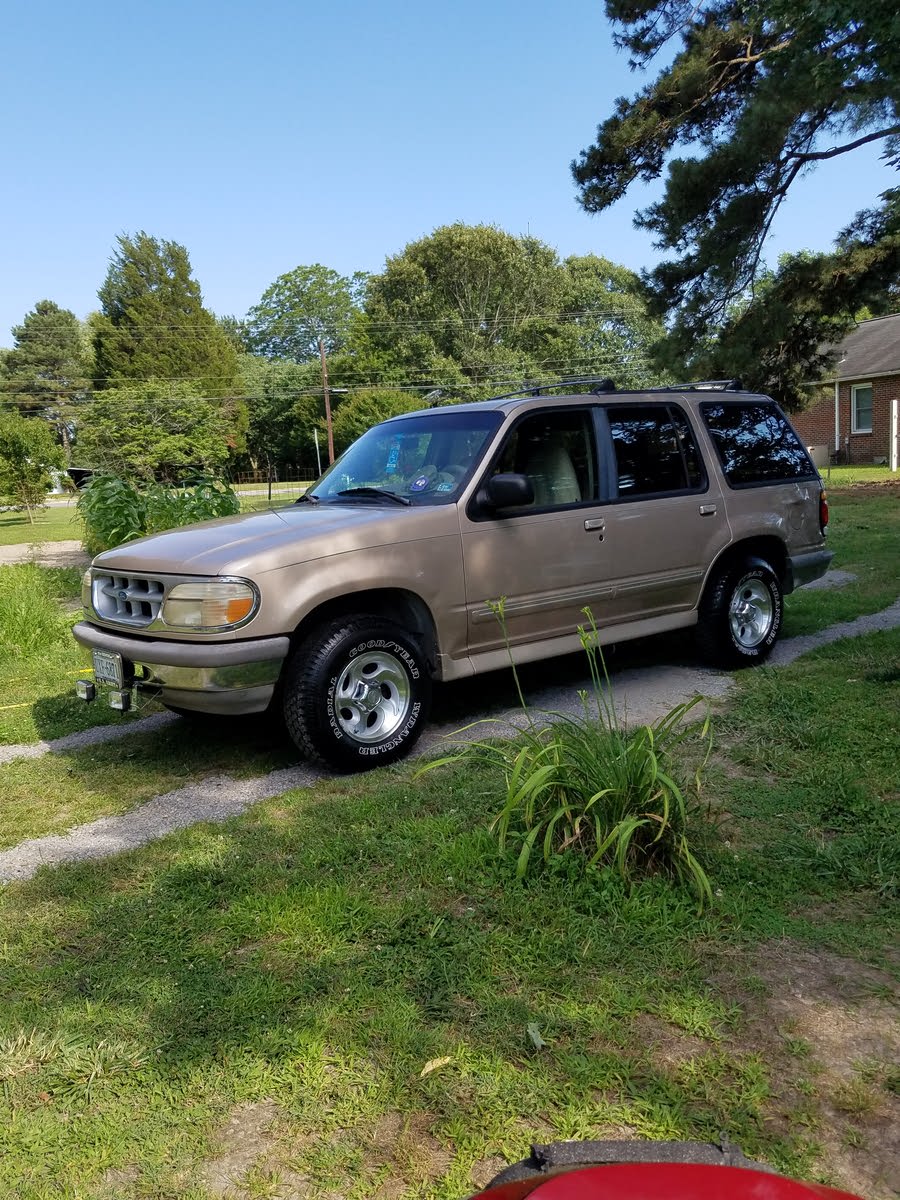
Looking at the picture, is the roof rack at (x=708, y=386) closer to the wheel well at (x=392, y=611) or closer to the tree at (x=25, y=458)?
the wheel well at (x=392, y=611)

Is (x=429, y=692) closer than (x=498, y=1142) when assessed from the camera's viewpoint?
No

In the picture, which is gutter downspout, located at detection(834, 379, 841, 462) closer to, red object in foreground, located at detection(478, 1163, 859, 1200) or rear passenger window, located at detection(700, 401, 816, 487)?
rear passenger window, located at detection(700, 401, 816, 487)

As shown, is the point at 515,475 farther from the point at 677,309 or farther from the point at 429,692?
the point at 677,309

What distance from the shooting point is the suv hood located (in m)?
4.42

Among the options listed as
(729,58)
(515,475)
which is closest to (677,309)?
(729,58)

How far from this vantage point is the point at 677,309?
15.9 meters

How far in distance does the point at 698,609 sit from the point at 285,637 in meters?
3.13

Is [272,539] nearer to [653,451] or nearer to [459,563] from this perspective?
[459,563]

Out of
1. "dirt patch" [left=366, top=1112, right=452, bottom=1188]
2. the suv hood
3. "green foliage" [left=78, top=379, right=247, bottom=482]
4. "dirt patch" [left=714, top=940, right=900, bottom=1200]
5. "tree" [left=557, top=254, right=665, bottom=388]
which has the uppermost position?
"tree" [left=557, top=254, right=665, bottom=388]

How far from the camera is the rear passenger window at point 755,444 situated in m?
6.46

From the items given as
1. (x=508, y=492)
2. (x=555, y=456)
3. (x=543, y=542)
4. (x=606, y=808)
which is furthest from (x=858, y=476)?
(x=606, y=808)

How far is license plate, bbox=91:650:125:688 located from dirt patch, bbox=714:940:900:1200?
3216mm

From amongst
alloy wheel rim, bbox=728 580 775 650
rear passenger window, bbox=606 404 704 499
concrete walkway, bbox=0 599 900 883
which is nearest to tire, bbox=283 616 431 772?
concrete walkway, bbox=0 599 900 883

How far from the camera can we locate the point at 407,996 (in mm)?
2682
